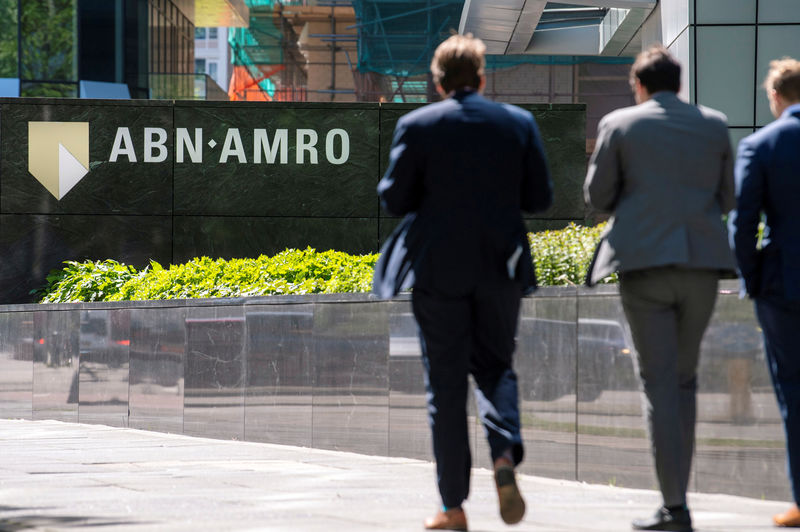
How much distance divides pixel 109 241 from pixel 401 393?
7203 millimetres

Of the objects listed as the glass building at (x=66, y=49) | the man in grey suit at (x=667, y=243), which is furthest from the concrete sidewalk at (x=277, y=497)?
the glass building at (x=66, y=49)

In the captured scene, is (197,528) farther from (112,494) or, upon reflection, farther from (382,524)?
(112,494)

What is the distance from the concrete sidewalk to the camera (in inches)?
191

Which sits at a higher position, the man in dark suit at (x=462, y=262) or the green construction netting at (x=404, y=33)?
the green construction netting at (x=404, y=33)

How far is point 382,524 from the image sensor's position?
477 cm

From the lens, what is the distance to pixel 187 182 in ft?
46.2

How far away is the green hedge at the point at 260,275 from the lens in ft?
23.8

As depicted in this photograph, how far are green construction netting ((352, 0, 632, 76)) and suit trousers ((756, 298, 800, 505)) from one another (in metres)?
28.6

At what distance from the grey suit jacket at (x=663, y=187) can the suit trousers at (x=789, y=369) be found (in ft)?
1.03

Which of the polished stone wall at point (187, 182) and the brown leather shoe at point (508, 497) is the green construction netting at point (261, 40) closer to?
the polished stone wall at point (187, 182)

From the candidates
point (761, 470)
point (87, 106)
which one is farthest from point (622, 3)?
point (761, 470)

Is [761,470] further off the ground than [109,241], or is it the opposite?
[109,241]

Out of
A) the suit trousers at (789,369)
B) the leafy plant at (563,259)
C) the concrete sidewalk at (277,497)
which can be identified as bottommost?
the concrete sidewalk at (277,497)

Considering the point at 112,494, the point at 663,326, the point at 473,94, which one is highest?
the point at 473,94
